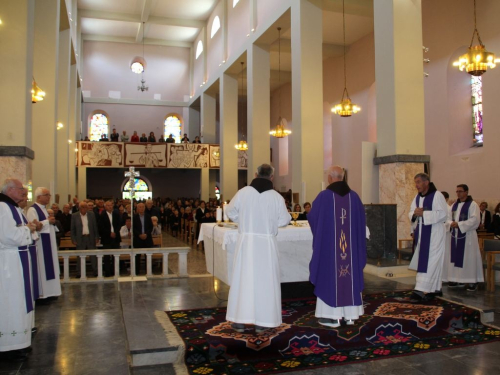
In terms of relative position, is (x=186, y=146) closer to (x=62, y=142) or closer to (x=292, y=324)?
(x=62, y=142)

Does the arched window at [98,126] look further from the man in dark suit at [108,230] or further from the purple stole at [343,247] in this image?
the purple stole at [343,247]

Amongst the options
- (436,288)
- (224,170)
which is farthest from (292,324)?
(224,170)

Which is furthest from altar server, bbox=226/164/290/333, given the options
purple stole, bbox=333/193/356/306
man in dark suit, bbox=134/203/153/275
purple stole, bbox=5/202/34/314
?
man in dark suit, bbox=134/203/153/275

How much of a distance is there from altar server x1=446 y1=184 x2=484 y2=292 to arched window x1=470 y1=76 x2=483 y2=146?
7149 millimetres

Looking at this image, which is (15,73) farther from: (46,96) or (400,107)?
(400,107)

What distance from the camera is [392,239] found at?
9.55m

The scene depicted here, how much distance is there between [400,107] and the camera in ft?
32.9

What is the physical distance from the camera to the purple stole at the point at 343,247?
532cm

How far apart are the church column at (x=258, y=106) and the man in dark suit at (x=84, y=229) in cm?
854

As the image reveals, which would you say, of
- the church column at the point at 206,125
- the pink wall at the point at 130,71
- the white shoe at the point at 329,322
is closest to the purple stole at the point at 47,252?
Result: the white shoe at the point at 329,322

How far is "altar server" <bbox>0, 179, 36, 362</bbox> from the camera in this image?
15.5 ft

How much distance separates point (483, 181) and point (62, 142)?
44.3 ft

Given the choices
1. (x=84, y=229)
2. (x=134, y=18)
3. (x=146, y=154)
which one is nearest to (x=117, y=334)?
(x=84, y=229)

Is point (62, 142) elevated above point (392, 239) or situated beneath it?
elevated above
